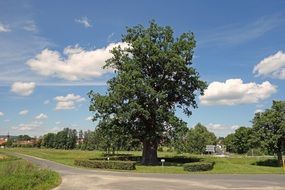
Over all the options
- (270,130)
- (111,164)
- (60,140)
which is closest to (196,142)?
(270,130)

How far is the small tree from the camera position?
58.7 meters

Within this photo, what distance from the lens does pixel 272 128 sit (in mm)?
59844

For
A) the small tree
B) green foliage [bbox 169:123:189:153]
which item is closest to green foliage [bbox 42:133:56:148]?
the small tree

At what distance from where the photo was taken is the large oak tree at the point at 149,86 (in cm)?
5038

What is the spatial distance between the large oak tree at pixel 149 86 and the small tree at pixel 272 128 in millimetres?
11969

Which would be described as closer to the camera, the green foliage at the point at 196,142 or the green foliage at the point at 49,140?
the green foliage at the point at 196,142

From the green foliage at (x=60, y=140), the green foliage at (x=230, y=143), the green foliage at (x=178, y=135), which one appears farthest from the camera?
the green foliage at (x=60, y=140)

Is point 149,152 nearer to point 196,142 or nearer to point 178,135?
point 178,135

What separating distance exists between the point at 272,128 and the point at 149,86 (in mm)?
21424

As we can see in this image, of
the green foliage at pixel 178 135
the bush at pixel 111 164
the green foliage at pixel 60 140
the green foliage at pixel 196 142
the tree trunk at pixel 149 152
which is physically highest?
the green foliage at pixel 60 140

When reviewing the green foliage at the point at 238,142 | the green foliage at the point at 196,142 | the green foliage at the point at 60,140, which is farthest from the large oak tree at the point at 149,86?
the green foliage at the point at 60,140

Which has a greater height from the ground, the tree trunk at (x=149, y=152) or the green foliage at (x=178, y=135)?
the green foliage at (x=178, y=135)

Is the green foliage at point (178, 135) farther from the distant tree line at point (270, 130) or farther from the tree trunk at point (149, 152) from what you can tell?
the distant tree line at point (270, 130)

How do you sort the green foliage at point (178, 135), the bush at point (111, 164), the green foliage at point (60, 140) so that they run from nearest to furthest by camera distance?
the bush at point (111, 164), the green foliage at point (178, 135), the green foliage at point (60, 140)
